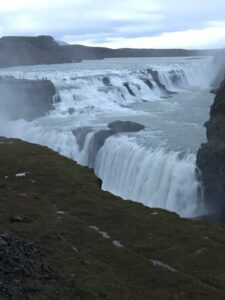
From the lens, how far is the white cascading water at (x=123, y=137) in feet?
102

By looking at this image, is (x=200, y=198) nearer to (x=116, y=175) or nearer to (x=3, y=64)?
(x=116, y=175)

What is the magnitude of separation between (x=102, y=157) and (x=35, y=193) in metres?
16.9

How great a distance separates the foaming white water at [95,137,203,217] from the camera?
30.7 metres

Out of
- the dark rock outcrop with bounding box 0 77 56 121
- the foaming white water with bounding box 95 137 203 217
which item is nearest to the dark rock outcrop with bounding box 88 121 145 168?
the foaming white water with bounding box 95 137 203 217

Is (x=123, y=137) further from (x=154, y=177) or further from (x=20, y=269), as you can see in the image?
(x=20, y=269)

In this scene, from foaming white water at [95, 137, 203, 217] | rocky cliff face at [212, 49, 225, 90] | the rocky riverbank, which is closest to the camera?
the rocky riverbank

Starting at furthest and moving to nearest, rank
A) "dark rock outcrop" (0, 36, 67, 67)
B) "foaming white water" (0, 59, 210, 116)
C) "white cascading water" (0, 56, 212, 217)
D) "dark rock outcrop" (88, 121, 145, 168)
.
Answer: "dark rock outcrop" (0, 36, 67, 67)
"foaming white water" (0, 59, 210, 116)
"dark rock outcrop" (88, 121, 145, 168)
"white cascading water" (0, 56, 212, 217)

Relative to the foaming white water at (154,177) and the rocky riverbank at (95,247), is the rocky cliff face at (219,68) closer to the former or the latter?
the foaming white water at (154,177)

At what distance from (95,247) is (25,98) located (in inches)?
2018

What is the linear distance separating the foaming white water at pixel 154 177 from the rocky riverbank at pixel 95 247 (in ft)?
27.9

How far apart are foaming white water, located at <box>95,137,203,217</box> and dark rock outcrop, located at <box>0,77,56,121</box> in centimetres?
2518

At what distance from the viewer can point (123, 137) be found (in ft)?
128

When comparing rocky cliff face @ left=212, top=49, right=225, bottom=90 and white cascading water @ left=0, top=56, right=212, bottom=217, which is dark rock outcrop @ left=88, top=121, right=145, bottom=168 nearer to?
white cascading water @ left=0, top=56, right=212, bottom=217

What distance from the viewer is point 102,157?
→ 3809 centimetres
